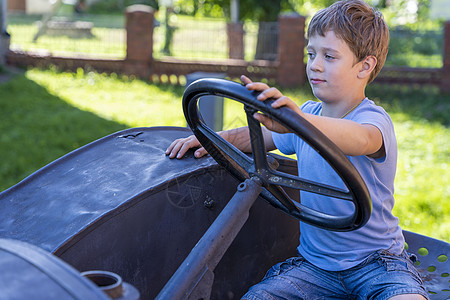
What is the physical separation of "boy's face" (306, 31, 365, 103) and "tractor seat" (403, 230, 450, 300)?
0.63m

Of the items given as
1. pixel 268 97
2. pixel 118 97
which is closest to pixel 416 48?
pixel 118 97

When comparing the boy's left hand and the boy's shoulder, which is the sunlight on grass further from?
the boy's left hand

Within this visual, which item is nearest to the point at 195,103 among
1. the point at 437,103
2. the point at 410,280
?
the point at 410,280

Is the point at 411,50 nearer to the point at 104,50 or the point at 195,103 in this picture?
the point at 104,50

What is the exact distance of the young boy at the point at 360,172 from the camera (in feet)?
4.91

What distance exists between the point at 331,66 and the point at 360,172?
0.97 feet

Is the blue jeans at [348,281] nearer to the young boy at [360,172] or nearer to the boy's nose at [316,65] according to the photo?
the young boy at [360,172]

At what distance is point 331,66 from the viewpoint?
1511 millimetres

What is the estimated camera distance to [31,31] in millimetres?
13492

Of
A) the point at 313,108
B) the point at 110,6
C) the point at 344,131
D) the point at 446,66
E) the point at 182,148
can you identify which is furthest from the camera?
the point at 110,6

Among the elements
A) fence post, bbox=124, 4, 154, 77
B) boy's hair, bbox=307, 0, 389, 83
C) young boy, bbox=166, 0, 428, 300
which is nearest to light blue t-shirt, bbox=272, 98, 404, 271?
young boy, bbox=166, 0, 428, 300

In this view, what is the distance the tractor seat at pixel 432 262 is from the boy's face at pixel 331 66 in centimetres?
63

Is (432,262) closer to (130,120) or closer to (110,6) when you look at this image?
(130,120)

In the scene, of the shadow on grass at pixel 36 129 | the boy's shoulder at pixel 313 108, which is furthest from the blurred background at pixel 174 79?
the boy's shoulder at pixel 313 108
